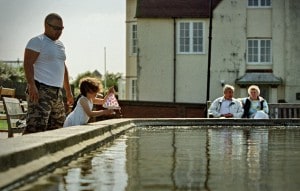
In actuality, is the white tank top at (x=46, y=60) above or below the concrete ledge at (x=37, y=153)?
above

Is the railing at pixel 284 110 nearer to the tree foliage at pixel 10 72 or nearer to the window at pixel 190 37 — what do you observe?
the window at pixel 190 37

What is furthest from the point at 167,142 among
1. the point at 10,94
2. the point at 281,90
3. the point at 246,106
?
the point at 281,90

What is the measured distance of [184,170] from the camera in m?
6.26

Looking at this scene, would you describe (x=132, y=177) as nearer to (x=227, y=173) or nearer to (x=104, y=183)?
(x=104, y=183)

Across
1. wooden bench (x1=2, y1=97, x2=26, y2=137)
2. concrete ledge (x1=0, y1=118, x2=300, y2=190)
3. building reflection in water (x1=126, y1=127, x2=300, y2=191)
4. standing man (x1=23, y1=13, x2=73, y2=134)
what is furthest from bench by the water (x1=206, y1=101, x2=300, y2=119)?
standing man (x1=23, y1=13, x2=73, y2=134)

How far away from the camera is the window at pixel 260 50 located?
4625 cm

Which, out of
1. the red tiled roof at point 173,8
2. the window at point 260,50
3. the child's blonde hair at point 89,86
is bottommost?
the child's blonde hair at point 89,86

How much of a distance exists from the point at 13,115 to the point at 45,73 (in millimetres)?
2233

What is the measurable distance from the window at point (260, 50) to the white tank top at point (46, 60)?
122 feet

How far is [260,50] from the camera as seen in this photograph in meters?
46.2

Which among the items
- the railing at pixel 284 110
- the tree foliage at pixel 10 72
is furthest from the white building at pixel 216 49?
the tree foliage at pixel 10 72

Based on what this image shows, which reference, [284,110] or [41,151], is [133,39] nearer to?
[284,110]

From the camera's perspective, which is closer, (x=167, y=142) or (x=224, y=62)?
(x=167, y=142)

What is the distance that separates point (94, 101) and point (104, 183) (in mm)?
6790
